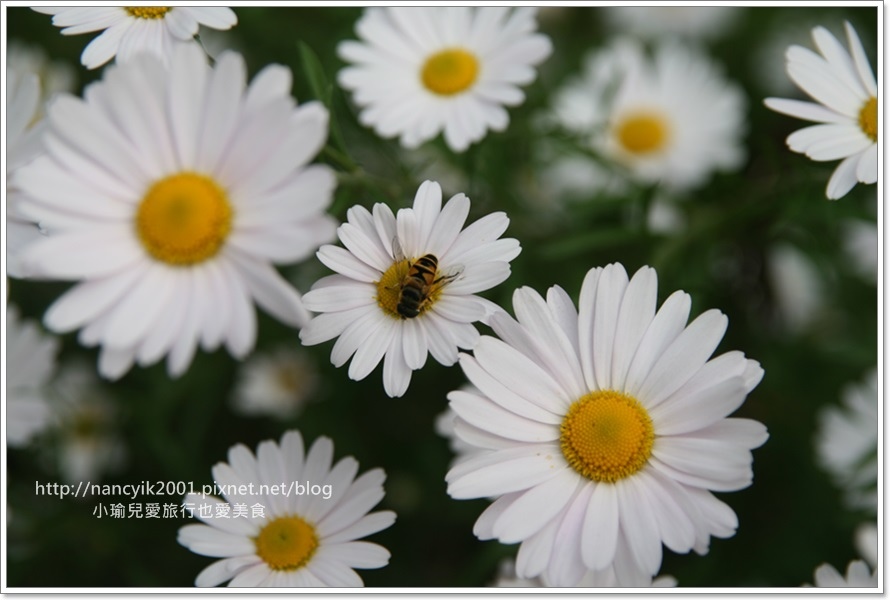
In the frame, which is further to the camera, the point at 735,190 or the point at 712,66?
the point at 712,66

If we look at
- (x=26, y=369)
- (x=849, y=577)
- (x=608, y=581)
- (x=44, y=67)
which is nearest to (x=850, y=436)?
(x=849, y=577)

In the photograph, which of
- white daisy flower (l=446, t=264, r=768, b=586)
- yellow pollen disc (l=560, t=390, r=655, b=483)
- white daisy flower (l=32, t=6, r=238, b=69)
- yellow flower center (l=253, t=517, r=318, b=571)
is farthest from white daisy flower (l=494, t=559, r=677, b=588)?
white daisy flower (l=32, t=6, r=238, b=69)

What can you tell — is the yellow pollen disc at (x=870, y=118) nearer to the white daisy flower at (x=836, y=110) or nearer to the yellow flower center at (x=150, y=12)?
the white daisy flower at (x=836, y=110)

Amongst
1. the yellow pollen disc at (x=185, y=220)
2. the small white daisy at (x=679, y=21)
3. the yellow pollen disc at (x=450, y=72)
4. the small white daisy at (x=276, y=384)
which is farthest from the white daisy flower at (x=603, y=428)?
the small white daisy at (x=679, y=21)

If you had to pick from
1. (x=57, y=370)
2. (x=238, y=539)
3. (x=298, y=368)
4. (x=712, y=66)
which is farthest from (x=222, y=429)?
(x=712, y=66)

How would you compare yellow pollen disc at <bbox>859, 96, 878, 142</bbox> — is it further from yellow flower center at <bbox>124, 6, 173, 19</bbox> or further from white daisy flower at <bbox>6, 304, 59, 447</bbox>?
white daisy flower at <bbox>6, 304, 59, 447</bbox>
